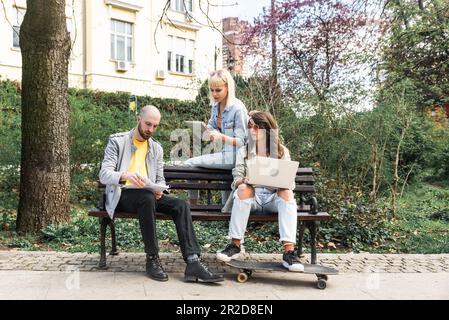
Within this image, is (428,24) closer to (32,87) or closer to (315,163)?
(315,163)

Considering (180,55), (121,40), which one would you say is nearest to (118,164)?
(121,40)

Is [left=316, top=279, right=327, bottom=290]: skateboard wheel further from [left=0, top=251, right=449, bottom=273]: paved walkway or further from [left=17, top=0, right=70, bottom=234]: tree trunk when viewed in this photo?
[left=17, top=0, right=70, bottom=234]: tree trunk

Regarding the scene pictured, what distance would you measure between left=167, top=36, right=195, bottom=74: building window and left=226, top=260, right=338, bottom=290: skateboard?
80.8 ft

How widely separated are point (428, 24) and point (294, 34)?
553 cm

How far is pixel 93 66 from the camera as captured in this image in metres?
24.0

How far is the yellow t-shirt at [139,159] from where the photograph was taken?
4828mm

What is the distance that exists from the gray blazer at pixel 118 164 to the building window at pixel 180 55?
78.6 feet

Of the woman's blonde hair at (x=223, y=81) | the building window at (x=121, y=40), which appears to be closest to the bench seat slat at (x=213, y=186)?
the woman's blonde hair at (x=223, y=81)

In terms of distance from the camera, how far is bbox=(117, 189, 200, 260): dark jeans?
4.48 meters

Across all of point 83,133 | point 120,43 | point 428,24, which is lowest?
point 83,133

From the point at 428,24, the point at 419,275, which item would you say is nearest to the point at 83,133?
the point at 419,275

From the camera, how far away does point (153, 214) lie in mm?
4500

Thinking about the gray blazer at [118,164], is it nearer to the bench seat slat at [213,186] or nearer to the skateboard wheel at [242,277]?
the bench seat slat at [213,186]

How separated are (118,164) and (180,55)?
81.6 feet
